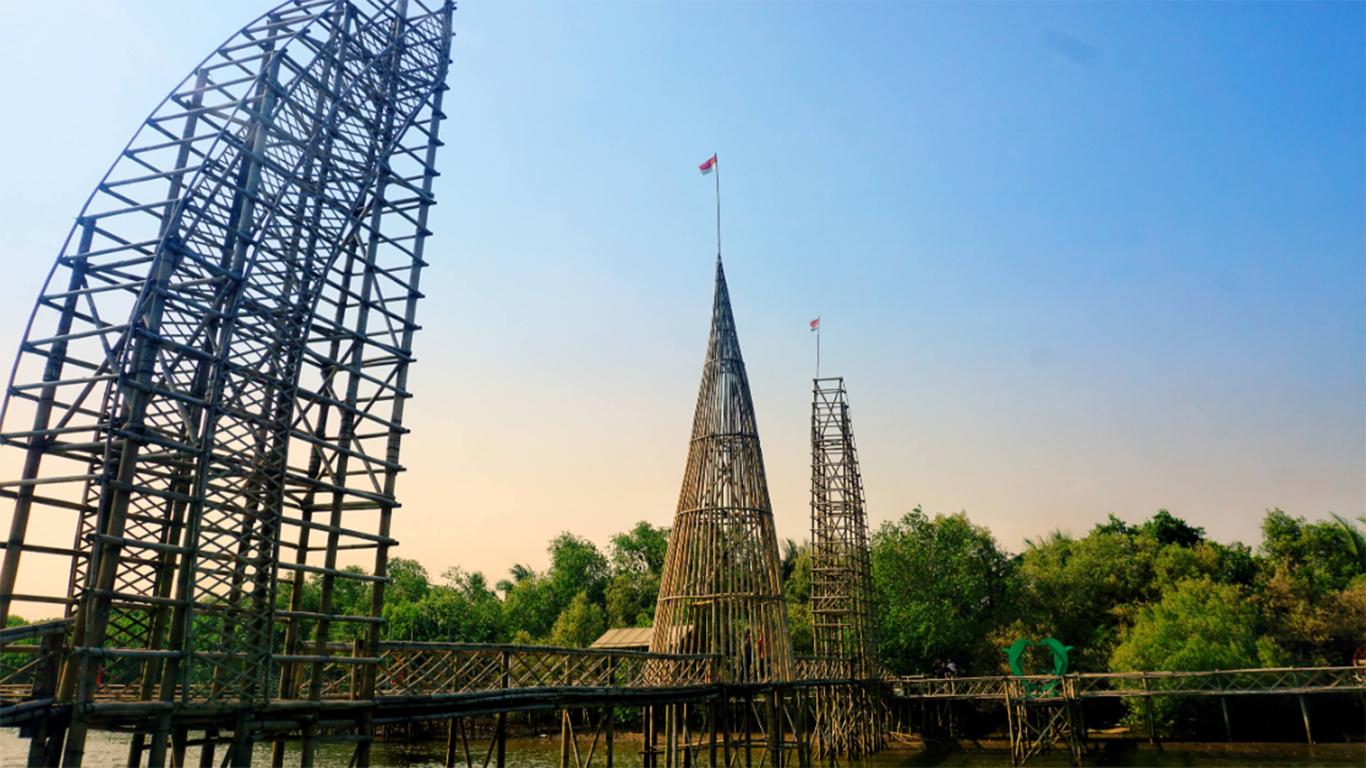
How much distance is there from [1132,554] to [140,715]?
46.4m

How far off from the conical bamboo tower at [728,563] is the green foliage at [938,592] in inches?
808

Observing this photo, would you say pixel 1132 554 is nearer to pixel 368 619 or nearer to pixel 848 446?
pixel 848 446

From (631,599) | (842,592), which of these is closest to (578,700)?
(842,592)

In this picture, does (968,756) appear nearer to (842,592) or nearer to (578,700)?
(842,592)

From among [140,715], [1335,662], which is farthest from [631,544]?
[140,715]

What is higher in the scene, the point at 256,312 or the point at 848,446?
the point at 848,446

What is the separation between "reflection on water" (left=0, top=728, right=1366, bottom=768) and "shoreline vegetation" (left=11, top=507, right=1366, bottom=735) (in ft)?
7.24

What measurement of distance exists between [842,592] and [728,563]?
13228 millimetres

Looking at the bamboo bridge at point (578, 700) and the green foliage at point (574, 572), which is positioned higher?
the green foliage at point (574, 572)

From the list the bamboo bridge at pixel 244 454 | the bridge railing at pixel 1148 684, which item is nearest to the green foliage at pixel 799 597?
the bridge railing at pixel 1148 684

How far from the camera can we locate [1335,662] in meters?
37.6

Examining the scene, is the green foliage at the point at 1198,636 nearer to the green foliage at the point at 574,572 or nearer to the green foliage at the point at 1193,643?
the green foliage at the point at 1193,643

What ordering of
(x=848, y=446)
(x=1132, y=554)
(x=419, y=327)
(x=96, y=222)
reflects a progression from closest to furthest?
1. (x=96, y=222)
2. (x=419, y=327)
3. (x=848, y=446)
4. (x=1132, y=554)

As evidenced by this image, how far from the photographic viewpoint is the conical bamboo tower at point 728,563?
84.2ft
